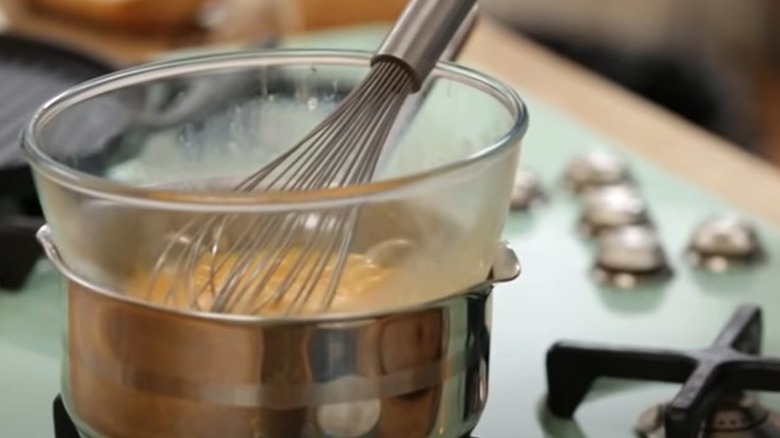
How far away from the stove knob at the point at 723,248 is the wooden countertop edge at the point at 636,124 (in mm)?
48

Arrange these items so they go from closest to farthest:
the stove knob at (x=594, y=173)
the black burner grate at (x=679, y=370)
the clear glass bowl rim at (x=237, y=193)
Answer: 1. the clear glass bowl rim at (x=237, y=193)
2. the black burner grate at (x=679, y=370)
3. the stove knob at (x=594, y=173)

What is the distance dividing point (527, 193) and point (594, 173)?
4 cm

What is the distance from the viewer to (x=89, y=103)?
0.50 meters

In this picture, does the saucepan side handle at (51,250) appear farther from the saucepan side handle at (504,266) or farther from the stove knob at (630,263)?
the stove knob at (630,263)

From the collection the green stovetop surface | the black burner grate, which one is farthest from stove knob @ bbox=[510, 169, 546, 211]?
the black burner grate

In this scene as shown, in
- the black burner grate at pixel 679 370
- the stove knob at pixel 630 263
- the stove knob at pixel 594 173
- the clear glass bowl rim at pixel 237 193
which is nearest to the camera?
the clear glass bowl rim at pixel 237 193

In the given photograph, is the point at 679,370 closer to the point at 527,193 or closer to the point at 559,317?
the point at 559,317

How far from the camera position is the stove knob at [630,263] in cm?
66

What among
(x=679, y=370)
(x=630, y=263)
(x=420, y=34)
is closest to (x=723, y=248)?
(x=630, y=263)

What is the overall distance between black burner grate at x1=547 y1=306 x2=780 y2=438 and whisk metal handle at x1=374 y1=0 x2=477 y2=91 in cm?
16

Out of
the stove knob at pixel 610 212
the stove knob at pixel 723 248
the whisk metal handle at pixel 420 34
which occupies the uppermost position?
the whisk metal handle at pixel 420 34

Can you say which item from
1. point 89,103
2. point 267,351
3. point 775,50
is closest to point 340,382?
point 267,351

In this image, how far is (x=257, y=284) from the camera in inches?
→ 16.6

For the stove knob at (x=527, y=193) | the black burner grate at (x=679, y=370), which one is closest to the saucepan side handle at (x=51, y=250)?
the black burner grate at (x=679, y=370)
